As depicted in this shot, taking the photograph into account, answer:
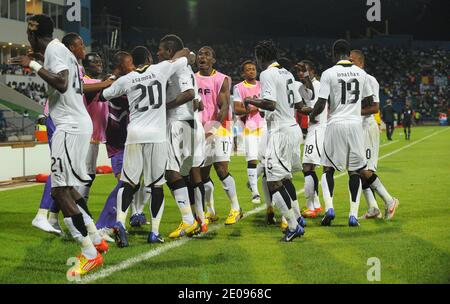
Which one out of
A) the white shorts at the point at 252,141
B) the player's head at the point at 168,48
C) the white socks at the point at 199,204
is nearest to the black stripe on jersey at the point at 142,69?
the player's head at the point at 168,48

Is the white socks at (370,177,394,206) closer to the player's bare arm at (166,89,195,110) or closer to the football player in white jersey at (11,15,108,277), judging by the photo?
the player's bare arm at (166,89,195,110)

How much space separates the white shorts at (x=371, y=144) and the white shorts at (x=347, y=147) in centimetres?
97

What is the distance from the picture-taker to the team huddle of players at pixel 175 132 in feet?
22.1

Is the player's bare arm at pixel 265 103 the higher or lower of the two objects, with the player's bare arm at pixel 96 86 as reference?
lower

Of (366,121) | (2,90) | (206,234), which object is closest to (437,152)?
(366,121)

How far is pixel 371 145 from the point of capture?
10609 mm

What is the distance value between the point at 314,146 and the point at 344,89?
5.46ft

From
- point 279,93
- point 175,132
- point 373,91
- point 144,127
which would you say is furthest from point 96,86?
point 373,91

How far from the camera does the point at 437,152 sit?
2755cm

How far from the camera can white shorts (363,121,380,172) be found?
10.4 meters

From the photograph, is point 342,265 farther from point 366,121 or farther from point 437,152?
point 437,152

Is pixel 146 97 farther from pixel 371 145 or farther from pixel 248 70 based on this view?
pixel 371 145

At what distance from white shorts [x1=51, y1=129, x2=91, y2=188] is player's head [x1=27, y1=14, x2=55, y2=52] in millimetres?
906

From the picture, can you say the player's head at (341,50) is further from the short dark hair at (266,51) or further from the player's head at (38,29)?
the player's head at (38,29)
